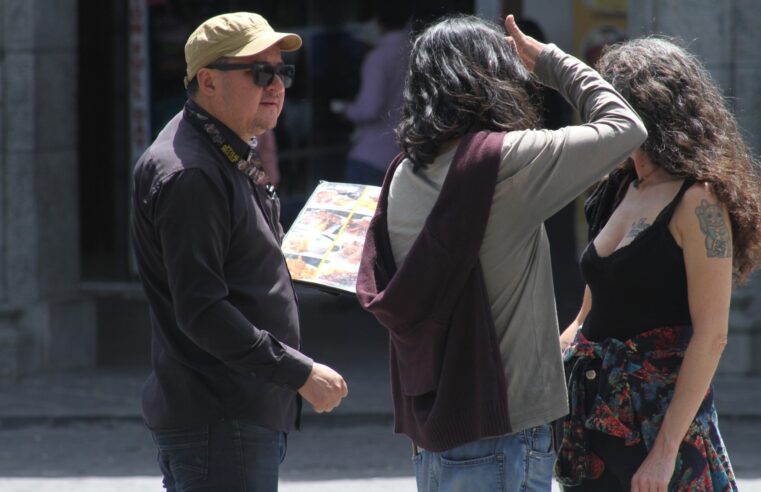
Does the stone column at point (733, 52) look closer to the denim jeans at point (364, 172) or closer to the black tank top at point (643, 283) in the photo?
the denim jeans at point (364, 172)

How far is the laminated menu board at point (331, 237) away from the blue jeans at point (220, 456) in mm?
426

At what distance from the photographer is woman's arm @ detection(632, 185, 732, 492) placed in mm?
3068

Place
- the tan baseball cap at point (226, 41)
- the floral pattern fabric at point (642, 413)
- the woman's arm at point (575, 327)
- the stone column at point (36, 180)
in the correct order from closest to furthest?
the floral pattern fabric at point (642, 413) → the tan baseball cap at point (226, 41) → the woman's arm at point (575, 327) → the stone column at point (36, 180)

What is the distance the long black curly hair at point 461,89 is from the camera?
9.44ft

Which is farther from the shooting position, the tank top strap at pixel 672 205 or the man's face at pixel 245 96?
the man's face at pixel 245 96

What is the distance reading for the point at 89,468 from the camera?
6367mm

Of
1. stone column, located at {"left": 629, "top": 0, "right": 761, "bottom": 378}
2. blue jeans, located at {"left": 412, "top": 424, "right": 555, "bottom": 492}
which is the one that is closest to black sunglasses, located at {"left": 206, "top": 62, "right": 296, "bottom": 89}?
blue jeans, located at {"left": 412, "top": 424, "right": 555, "bottom": 492}

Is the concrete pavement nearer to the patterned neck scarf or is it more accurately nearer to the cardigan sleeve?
the patterned neck scarf

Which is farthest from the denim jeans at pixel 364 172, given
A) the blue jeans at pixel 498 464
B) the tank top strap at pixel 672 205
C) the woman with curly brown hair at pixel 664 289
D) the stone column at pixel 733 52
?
the blue jeans at pixel 498 464

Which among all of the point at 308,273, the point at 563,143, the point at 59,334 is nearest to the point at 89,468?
the point at 59,334

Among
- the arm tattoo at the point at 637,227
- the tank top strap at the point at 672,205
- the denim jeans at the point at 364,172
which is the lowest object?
the denim jeans at the point at 364,172

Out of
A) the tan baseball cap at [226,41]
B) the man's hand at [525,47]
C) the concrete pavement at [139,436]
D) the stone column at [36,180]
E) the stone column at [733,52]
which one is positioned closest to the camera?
the man's hand at [525,47]

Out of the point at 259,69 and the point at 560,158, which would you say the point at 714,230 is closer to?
the point at 560,158

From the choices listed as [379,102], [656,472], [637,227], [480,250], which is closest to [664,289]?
[637,227]
